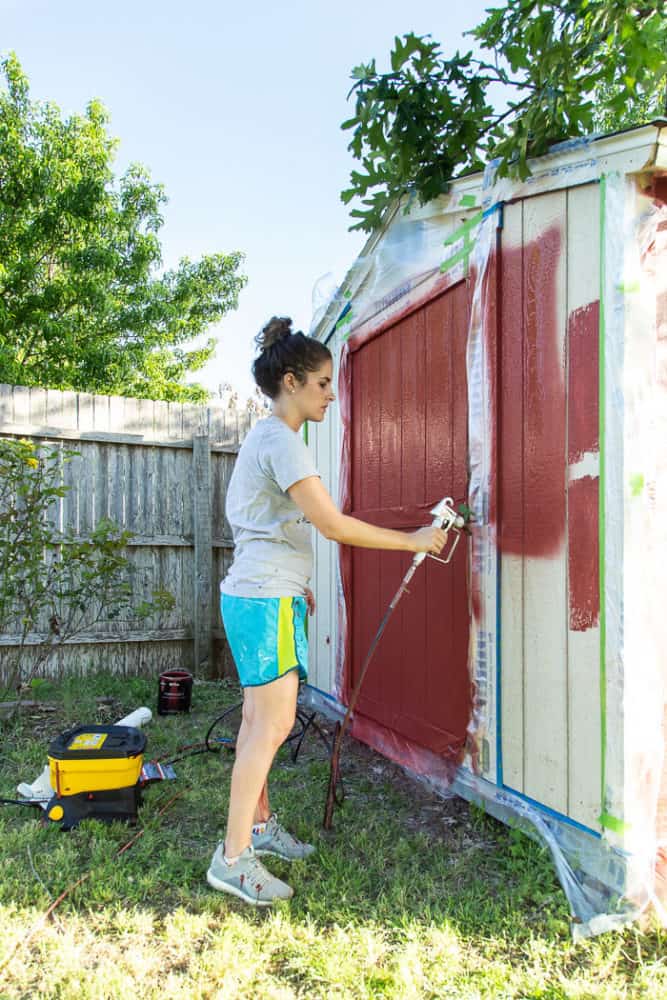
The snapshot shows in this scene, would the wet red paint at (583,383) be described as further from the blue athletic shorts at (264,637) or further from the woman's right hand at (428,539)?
the blue athletic shorts at (264,637)

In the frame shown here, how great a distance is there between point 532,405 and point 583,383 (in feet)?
0.83

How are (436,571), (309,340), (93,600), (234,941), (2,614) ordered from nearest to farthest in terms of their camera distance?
1. (234,941)
2. (309,340)
3. (436,571)
4. (2,614)
5. (93,600)

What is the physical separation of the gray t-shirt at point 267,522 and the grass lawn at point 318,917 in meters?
0.94

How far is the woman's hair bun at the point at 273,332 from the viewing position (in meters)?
2.44

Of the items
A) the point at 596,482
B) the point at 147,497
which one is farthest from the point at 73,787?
the point at 147,497

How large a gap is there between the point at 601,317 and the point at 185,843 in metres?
2.29

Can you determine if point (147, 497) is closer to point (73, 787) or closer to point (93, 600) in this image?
point (93, 600)

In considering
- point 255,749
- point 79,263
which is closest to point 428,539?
point 255,749

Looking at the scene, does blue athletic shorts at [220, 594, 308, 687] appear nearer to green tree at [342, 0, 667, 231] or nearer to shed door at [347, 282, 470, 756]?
shed door at [347, 282, 470, 756]

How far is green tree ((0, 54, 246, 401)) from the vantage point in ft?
33.3

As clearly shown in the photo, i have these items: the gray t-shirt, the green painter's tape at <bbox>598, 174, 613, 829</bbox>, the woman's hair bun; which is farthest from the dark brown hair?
the green painter's tape at <bbox>598, 174, 613, 829</bbox>

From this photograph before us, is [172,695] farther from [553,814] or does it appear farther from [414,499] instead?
[553,814]

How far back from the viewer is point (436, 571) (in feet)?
9.93

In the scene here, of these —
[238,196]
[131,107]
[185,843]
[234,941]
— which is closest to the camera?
[234,941]
